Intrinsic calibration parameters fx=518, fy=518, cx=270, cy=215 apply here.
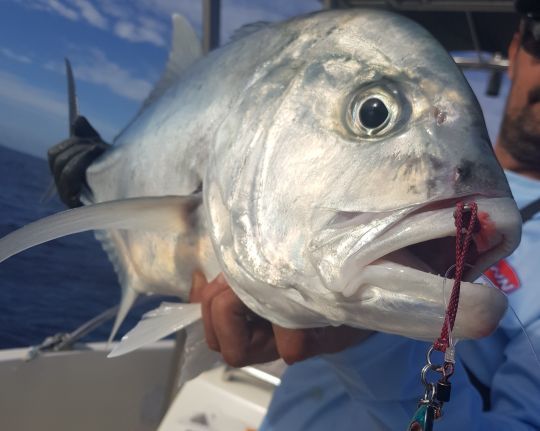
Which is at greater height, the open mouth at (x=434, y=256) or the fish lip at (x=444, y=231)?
the fish lip at (x=444, y=231)

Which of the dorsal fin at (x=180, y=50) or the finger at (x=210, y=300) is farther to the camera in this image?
the dorsal fin at (x=180, y=50)

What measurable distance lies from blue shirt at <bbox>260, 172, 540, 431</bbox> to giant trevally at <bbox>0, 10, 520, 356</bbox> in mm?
404

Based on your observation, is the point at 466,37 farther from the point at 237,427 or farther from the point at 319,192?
the point at 319,192

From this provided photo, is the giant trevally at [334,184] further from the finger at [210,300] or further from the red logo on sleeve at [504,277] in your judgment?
the red logo on sleeve at [504,277]

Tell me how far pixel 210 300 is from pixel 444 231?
61 centimetres

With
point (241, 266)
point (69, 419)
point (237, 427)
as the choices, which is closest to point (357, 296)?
point (241, 266)

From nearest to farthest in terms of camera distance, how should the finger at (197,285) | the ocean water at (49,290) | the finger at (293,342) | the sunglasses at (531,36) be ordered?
1. the finger at (293,342)
2. the finger at (197,285)
3. the sunglasses at (531,36)
4. the ocean water at (49,290)

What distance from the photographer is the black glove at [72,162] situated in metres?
2.05

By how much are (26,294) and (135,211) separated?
603 centimetres

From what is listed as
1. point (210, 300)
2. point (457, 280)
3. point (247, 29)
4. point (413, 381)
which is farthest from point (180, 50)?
point (457, 280)

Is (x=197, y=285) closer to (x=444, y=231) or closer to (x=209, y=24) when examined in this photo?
(x=444, y=231)

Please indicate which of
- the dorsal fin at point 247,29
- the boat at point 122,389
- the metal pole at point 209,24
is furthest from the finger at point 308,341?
the metal pole at point 209,24

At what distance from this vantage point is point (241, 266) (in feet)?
3.26

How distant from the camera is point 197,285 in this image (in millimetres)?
1292
